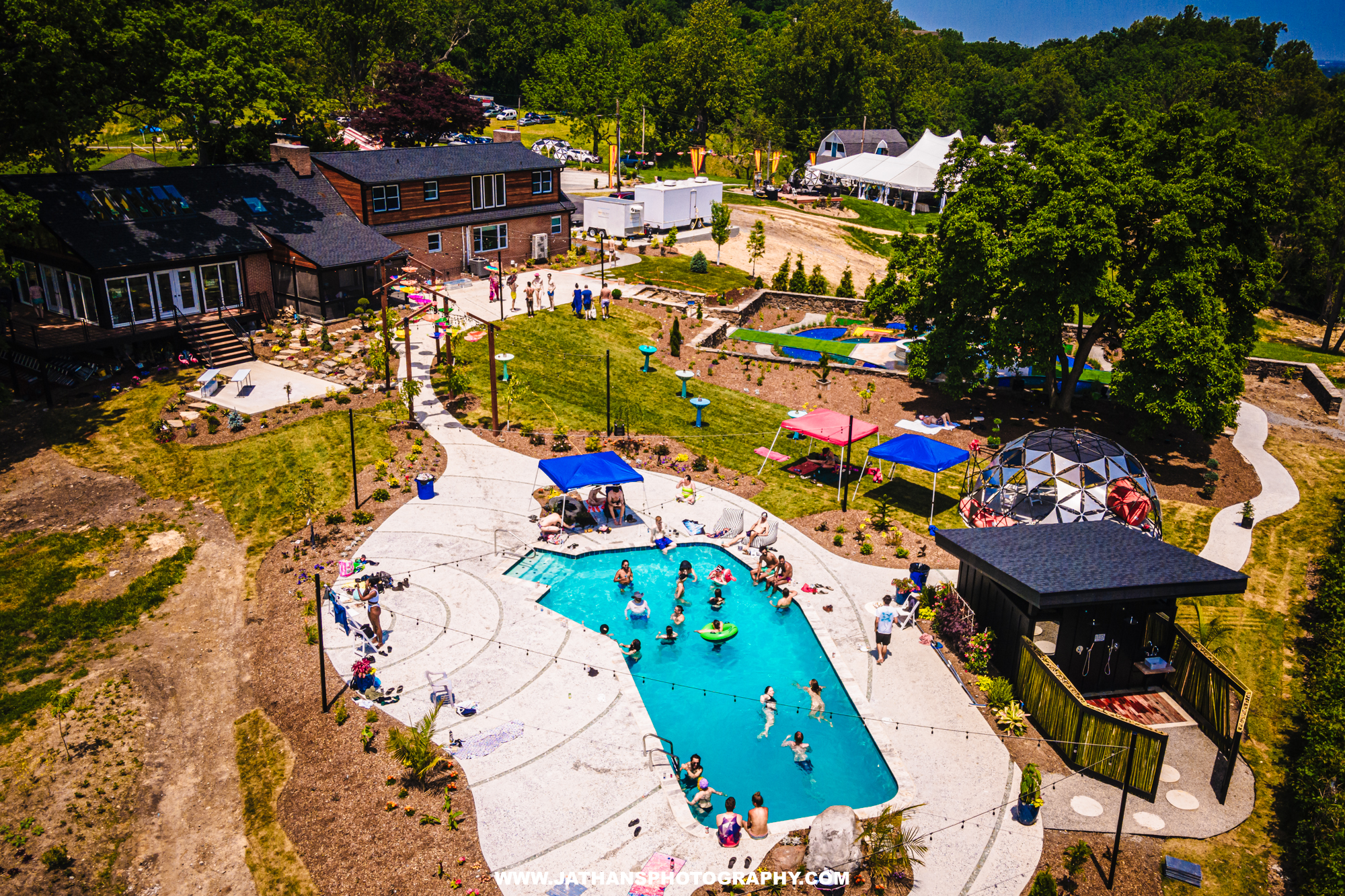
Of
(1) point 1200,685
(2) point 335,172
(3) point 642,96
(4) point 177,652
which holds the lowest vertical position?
(4) point 177,652

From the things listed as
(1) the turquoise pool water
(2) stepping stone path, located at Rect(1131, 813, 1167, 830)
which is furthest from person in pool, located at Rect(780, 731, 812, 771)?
(2) stepping stone path, located at Rect(1131, 813, 1167, 830)

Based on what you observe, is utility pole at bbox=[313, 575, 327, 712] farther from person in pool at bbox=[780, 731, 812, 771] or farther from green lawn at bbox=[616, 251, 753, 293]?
green lawn at bbox=[616, 251, 753, 293]

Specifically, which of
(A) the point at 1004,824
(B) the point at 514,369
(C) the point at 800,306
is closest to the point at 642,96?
(C) the point at 800,306

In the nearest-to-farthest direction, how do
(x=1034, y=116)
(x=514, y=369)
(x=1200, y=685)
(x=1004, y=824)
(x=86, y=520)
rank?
(x=1004, y=824)
(x=1200, y=685)
(x=86, y=520)
(x=514, y=369)
(x=1034, y=116)

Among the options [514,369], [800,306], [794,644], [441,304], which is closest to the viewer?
[794,644]

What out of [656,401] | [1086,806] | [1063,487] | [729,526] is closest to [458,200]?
[656,401]

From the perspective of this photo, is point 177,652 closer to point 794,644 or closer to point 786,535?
point 794,644

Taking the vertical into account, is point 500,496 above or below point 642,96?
below
